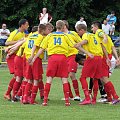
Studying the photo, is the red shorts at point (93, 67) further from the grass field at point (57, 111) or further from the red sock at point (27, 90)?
the red sock at point (27, 90)

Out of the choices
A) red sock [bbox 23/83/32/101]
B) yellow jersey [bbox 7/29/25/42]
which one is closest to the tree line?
yellow jersey [bbox 7/29/25/42]

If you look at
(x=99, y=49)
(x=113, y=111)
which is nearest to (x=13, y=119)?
(x=113, y=111)

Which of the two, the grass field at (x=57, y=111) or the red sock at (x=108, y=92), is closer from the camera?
the grass field at (x=57, y=111)

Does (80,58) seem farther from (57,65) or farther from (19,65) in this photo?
(19,65)

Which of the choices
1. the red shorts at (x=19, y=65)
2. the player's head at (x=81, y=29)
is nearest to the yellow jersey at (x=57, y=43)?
the player's head at (x=81, y=29)

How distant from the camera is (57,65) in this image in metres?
15.2

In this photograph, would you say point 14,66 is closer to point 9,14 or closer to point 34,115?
point 34,115

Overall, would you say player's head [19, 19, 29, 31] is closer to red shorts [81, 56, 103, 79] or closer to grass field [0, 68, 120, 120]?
grass field [0, 68, 120, 120]

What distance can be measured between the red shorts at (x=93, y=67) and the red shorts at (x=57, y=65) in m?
0.64

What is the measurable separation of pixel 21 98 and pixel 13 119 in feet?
11.7

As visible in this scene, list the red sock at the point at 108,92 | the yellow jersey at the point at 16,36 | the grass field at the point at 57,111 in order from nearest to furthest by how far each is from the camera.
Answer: the grass field at the point at 57,111 → the red sock at the point at 108,92 → the yellow jersey at the point at 16,36

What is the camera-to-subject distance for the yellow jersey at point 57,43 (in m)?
15.3

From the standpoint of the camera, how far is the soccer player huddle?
15.3m

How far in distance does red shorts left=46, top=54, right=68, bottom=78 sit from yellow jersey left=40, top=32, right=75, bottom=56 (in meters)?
0.12
